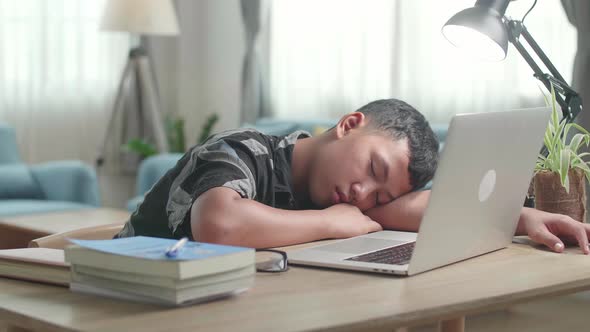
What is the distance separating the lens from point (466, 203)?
1.29 meters

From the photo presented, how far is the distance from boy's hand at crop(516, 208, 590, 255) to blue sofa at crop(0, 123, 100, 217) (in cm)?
343

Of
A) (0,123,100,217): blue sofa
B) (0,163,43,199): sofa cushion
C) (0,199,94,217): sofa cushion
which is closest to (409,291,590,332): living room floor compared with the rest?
(0,199,94,217): sofa cushion

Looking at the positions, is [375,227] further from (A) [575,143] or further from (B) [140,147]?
(B) [140,147]

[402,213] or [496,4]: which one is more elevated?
[496,4]

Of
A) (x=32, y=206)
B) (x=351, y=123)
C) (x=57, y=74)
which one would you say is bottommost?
(x=32, y=206)

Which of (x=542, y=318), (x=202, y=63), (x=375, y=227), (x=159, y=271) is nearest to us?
(x=159, y=271)

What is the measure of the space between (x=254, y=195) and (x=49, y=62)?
14.0 feet

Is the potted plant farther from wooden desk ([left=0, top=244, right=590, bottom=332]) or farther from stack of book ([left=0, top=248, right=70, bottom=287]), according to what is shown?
stack of book ([left=0, top=248, right=70, bottom=287])

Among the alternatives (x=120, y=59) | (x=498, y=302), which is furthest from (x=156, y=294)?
(x=120, y=59)

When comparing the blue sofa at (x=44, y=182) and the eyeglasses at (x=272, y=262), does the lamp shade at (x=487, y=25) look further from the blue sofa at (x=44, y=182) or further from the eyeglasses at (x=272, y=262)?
the blue sofa at (x=44, y=182)

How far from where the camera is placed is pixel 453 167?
3.96 ft

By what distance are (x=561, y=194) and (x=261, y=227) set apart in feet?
2.08

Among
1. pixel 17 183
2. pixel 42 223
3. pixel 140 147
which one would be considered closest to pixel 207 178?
pixel 42 223

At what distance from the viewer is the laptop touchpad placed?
55.1 inches
